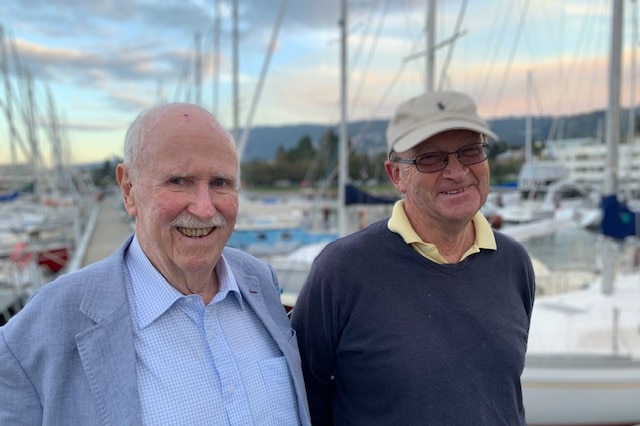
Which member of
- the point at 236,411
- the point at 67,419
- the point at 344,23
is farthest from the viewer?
the point at 344,23

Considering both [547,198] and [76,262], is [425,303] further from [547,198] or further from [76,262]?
[547,198]

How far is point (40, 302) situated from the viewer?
1222 mm

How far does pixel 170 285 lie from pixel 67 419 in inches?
15.6

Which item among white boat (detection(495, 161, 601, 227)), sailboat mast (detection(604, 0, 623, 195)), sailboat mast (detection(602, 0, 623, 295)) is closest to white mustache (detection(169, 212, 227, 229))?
sailboat mast (detection(602, 0, 623, 295))

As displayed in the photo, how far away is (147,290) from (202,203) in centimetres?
30

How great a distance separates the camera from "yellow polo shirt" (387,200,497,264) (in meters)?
1.71

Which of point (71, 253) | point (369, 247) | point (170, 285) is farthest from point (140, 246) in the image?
point (71, 253)

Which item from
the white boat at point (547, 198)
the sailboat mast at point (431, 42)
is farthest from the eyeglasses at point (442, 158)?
the white boat at point (547, 198)

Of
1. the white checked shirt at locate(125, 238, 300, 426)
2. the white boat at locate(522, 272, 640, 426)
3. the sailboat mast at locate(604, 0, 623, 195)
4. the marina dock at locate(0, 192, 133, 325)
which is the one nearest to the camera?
the white checked shirt at locate(125, 238, 300, 426)

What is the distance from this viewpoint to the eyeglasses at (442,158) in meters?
1.73

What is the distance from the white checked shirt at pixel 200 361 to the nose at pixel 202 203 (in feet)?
0.76

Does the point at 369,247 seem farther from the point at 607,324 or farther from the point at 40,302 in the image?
the point at 607,324

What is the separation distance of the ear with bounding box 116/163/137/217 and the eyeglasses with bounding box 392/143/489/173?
928 mm

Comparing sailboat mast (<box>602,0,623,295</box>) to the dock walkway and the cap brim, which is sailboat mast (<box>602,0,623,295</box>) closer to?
the cap brim
